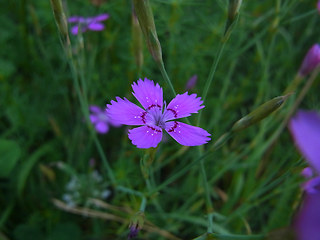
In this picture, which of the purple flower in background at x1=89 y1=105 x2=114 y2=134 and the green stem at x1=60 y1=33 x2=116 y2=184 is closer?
the green stem at x1=60 y1=33 x2=116 y2=184

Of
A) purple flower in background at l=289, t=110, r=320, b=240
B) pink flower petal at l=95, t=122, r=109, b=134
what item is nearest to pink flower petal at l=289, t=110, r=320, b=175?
purple flower in background at l=289, t=110, r=320, b=240

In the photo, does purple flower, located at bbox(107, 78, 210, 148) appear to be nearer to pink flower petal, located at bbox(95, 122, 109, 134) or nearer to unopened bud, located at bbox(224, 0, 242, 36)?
unopened bud, located at bbox(224, 0, 242, 36)

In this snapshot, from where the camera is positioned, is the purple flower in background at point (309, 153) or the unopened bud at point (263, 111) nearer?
the purple flower in background at point (309, 153)

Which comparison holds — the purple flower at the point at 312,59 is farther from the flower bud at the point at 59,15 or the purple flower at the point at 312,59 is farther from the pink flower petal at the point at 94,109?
the pink flower petal at the point at 94,109

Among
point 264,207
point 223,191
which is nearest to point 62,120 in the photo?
point 223,191

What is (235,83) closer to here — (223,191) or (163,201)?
(223,191)

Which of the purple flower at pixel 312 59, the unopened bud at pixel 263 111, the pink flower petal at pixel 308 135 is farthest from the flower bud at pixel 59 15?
the purple flower at pixel 312 59

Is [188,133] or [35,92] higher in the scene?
[35,92]
